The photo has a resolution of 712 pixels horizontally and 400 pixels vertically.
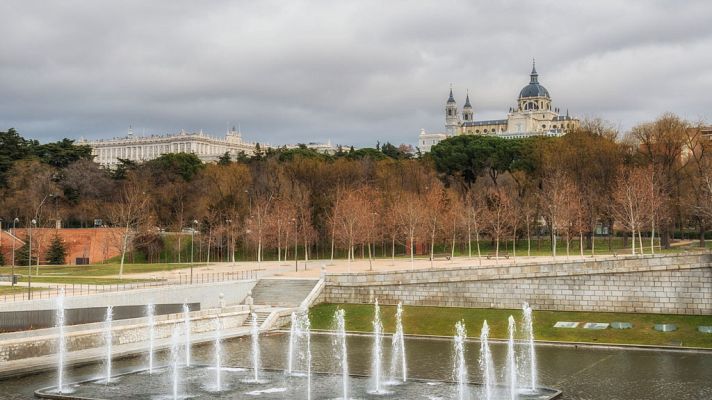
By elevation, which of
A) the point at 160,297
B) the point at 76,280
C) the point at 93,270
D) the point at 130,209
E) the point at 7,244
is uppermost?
the point at 130,209

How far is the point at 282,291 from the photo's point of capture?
1886 inches

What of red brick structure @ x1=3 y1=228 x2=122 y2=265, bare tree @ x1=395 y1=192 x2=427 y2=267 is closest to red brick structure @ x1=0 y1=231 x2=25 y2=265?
red brick structure @ x1=3 y1=228 x2=122 y2=265

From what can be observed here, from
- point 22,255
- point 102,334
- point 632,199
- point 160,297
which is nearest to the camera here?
point 102,334

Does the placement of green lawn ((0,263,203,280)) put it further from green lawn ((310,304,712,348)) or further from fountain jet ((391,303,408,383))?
fountain jet ((391,303,408,383))

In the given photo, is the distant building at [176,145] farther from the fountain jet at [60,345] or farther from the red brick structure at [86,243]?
the fountain jet at [60,345]

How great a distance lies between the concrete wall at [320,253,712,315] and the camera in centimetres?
3991

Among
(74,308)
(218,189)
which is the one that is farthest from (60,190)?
(74,308)

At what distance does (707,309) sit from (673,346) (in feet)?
17.4

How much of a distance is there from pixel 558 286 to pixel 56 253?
47851 millimetres

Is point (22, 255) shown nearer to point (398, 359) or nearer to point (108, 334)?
point (108, 334)

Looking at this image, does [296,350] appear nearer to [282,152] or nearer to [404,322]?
[404,322]

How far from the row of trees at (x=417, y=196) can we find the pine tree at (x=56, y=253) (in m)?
3.69

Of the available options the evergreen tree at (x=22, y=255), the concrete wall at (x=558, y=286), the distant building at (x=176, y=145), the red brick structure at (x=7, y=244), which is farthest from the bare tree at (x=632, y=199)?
the distant building at (x=176, y=145)

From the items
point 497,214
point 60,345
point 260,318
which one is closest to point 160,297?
point 260,318
